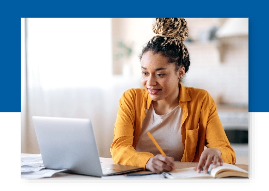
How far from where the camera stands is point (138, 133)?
1957mm

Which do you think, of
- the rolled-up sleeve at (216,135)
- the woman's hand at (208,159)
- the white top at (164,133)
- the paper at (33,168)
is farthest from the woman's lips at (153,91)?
the paper at (33,168)

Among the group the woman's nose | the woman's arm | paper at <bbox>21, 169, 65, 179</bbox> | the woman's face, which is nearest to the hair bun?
the woman's face

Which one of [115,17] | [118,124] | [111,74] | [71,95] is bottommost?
[118,124]

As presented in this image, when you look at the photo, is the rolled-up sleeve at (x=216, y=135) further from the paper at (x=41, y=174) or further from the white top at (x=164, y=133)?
the paper at (x=41, y=174)

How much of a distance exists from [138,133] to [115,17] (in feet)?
2.22

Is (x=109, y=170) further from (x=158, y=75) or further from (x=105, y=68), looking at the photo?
(x=105, y=68)

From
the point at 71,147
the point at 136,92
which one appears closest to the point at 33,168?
the point at 71,147

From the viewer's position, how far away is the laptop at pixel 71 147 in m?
1.38

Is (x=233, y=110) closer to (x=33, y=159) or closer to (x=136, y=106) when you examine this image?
(x=136, y=106)

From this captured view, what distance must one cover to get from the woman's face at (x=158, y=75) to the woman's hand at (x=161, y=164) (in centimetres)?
54

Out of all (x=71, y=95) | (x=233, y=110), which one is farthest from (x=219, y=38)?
(x=71, y=95)

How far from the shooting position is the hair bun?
6.41 feet

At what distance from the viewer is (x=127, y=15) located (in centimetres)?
196

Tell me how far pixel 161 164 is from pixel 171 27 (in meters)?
0.86
